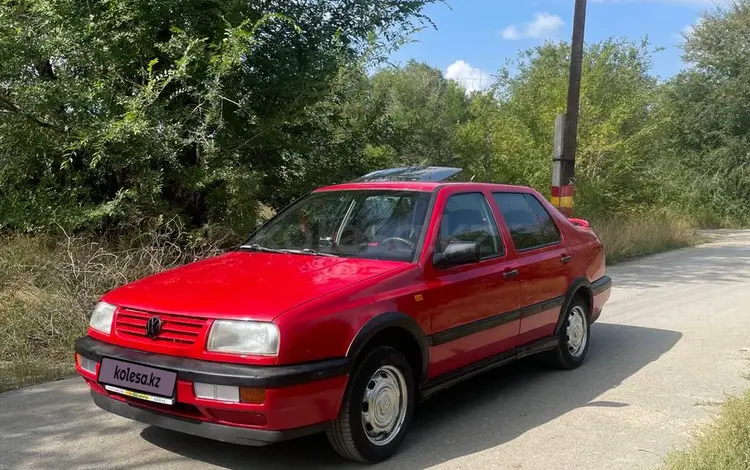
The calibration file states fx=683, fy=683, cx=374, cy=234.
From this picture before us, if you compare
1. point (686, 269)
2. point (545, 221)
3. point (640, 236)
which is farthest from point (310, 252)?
point (640, 236)

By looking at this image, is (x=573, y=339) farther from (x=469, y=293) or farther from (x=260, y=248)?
(x=260, y=248)

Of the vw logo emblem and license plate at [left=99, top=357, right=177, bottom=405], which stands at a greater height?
the vw logo emblem

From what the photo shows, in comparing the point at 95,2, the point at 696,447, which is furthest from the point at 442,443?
the point at 95,2

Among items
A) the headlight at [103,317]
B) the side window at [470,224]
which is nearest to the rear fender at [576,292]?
the side window at [470,224]

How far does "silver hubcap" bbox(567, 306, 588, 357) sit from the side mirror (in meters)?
1.97

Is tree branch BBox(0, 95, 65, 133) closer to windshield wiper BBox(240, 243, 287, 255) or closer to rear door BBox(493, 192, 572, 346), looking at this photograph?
windshield wiper BBox(240, 243, 287, 255)

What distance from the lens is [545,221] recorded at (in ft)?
19.2

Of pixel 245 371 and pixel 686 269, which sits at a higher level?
pixel 245 371

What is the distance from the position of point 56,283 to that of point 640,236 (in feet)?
43.2

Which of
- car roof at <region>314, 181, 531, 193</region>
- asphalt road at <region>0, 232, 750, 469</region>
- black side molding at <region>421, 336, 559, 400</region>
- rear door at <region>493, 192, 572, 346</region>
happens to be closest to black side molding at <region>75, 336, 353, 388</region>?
asphalt road at <region>0, 232, 750, 469</region>

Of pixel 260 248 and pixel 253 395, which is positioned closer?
pixel 253 395

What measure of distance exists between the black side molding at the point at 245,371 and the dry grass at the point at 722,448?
1.83 m

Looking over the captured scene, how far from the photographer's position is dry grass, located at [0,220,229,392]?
579 cm

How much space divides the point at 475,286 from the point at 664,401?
1.78m
